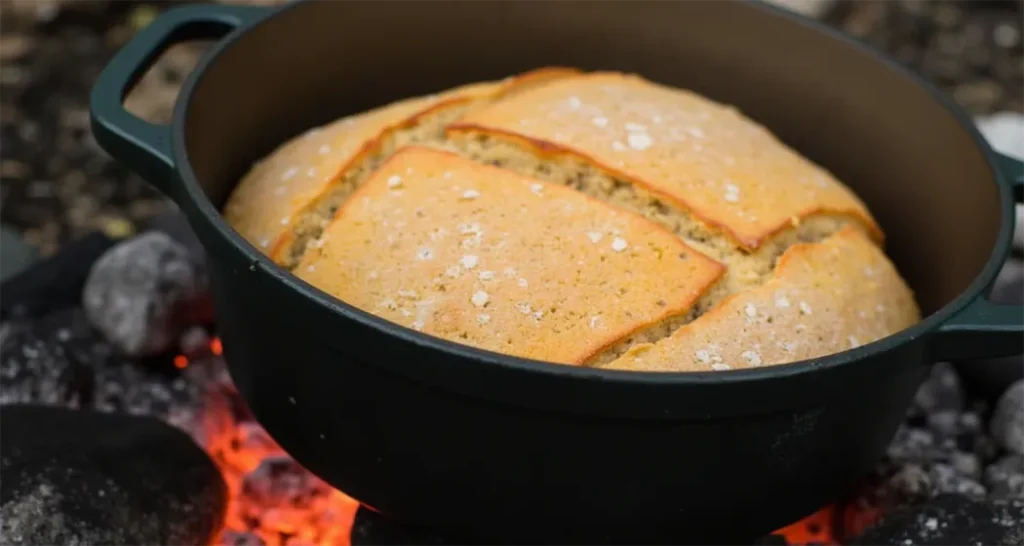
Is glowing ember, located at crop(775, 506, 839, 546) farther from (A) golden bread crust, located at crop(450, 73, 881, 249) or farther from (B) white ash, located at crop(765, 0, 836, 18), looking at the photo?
(B) white ash, located at crop(765, 0, 836, 18)

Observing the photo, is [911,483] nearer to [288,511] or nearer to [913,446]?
[913,446]

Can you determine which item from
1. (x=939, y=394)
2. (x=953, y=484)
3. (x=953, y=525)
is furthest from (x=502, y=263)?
(x=939, y=394)

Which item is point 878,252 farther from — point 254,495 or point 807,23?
point 254,495

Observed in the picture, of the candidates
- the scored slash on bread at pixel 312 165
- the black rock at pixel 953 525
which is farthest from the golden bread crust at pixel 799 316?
the scored slash on bread at pixel 312 165

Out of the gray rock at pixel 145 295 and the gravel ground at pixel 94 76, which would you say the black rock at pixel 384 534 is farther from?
the gravel ground at pixel 94 76

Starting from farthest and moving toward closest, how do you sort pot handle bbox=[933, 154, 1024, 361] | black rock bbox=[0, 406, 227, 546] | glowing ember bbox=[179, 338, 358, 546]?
glowing ember bbox=[179, 338, 358, 546]
black rock bbox=[0, 406, 227, 546]
pot handle bbox=[933, 154, 1024, 361]

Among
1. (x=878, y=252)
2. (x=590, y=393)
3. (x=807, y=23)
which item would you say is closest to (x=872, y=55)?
(x=807, y=23)

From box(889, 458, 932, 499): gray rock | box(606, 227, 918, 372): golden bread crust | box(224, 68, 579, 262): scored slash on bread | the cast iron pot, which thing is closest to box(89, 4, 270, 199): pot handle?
the cast iron pot
